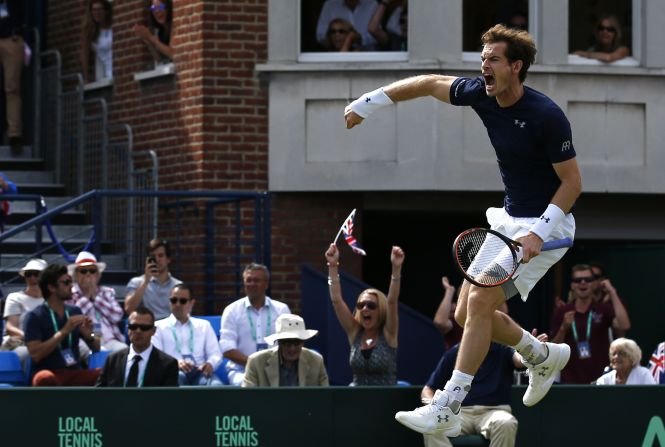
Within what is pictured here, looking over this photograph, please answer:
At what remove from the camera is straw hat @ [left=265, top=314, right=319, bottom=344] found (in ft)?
43.8

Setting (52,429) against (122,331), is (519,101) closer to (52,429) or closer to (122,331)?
(52,429)

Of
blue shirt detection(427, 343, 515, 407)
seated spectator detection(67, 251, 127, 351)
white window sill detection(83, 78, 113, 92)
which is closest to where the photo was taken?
blue shirt detection(427, 343, 515, 407)

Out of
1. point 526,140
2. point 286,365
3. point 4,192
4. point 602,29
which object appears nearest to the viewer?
point 526,140

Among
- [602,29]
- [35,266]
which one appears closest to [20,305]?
[35,266]

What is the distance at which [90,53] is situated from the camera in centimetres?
1933

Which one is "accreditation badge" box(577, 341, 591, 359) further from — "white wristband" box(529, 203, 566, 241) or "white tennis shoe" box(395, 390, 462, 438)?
"white wristband" box(529, 203, 566, 241)

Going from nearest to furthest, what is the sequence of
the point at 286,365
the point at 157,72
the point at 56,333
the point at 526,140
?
1. the point at 526,140
2. the point at 286,365
3. the point at 56,333
4. the point at 157,72

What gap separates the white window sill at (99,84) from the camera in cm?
1883

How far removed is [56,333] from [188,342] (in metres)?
1.15

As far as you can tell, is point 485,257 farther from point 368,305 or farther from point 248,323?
point 248,323

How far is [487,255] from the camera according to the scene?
31.6 ft

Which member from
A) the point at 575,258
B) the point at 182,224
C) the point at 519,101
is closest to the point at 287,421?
the point at 519,101

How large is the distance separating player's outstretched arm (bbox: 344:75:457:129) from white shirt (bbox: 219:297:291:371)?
500 centimetres

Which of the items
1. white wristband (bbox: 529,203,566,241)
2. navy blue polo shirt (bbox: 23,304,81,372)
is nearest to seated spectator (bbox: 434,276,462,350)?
navy blue polo shirt (bbox: 23,304,81,372)
